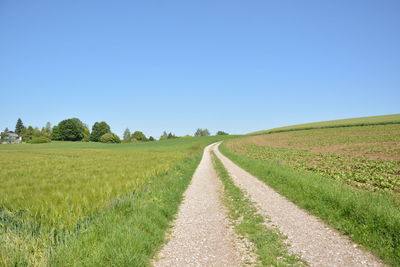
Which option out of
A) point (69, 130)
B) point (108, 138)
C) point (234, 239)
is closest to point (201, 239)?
point (234, 239)

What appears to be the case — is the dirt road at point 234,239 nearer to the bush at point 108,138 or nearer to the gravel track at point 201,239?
the gravel track at point 201,239

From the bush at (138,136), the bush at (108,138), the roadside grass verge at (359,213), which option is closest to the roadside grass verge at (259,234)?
the roadside grass verge at (359,213)

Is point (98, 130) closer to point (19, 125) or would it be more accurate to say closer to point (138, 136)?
point (138, 136)

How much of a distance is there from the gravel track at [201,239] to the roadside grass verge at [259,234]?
1.37ft

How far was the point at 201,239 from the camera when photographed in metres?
6.19

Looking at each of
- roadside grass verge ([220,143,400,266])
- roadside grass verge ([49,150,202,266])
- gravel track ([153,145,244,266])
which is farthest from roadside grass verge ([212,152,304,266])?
roadside grass verge ([49,150,202,266])

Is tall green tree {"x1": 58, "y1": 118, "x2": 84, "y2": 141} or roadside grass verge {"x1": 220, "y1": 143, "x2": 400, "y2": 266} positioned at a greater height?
tall green tree {"x1": 58, "y1": 118, "x2": 84, "y2": 141}

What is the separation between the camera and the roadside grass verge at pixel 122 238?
4.55 meters

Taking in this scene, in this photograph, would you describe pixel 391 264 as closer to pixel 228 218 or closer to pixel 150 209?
pixel 228 218

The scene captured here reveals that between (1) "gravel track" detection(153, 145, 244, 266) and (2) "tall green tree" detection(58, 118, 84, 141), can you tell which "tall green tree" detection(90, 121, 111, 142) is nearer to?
(2) "tall green tree" detection(58, 118, 84, 141)

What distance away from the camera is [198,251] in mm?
5488

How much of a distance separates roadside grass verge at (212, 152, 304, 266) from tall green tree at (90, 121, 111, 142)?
457 ft

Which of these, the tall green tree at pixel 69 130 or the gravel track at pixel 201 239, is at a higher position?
the tall green tree at pixel 69 130

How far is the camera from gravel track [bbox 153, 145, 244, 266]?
5.05 meters
